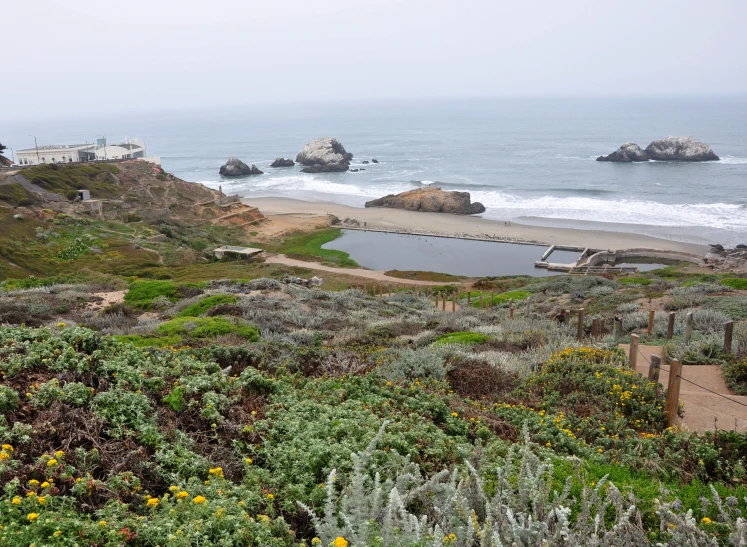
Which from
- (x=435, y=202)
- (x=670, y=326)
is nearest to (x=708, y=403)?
(x=670, y=326)

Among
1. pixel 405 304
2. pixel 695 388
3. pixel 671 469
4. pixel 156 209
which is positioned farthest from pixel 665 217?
pixel 671 469

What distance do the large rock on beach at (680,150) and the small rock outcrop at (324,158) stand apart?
51.6m

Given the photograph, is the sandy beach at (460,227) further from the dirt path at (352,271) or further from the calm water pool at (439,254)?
the dirt path at (352,271)

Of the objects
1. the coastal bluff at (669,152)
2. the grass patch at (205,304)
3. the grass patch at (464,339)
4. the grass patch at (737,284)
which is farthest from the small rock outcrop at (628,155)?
the grass patch at (464,339)

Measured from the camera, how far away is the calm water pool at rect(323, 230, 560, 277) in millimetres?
41969

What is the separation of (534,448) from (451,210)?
5732cm

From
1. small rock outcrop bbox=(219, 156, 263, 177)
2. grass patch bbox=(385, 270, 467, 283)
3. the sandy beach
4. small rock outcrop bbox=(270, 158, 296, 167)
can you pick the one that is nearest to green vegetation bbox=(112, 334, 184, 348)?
grass patch bbox=(385, 270, 467, 283)

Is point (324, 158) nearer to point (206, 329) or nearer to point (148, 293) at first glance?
point (148, 293)

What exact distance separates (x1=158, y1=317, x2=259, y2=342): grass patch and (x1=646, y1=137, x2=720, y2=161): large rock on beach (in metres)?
97.0

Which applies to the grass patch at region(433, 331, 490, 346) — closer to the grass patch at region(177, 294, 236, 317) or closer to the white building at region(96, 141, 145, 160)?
the grass patch at region(177, 294, 236, 317)

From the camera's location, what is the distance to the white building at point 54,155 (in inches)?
2835

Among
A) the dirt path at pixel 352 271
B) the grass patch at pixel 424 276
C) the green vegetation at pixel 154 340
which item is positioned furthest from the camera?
the grass patch at pixel 424 276

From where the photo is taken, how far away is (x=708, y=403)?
8820 millimetres

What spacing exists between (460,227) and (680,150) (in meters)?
57.7
